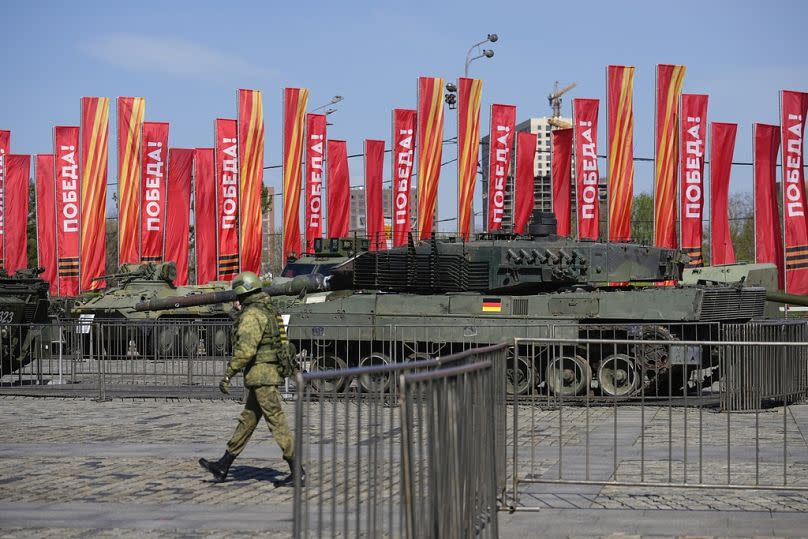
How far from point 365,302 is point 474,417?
1311 centimetres

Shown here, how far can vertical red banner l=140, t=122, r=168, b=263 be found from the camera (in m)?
36.5

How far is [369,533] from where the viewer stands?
5.33 metres

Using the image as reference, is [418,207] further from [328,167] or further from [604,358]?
[604,358]

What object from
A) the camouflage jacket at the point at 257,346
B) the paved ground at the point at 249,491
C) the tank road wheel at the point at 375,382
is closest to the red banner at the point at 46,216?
the paved ground at the point at 249,491

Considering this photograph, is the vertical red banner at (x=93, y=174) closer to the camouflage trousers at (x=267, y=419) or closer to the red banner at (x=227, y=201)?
the red banner at (x=227, y=201)

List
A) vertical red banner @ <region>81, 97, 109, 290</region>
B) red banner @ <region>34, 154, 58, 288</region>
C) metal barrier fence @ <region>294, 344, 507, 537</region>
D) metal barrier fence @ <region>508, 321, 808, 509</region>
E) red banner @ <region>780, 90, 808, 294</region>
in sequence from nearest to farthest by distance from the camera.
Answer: metal barrier fence @ <region>294, 344, 507, 537</region>, metal barrier fence @ <region>508, 321, 808, 509</region>, red banner @ <region>780, 90, 808, 294</region>, vertical red banner @ <region>81, 97, 109, 290</region>, red banner @ <region>34, 154, 58, 288</region>

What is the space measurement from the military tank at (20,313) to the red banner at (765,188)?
19.3 meters

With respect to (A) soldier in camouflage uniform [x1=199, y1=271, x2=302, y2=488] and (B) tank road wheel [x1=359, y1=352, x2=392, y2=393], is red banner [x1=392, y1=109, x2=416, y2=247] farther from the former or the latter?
(B) tank road wheel [x1=359, y1=352, x2=392, y2=393]

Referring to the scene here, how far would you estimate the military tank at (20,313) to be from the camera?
21.2m

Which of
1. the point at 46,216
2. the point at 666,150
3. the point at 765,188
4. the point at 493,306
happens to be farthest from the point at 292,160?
the point at 493,306

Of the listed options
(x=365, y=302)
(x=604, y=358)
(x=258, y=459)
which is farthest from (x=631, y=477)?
(x=365, y=302)

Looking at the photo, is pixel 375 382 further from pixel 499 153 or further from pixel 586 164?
pixel 499 153

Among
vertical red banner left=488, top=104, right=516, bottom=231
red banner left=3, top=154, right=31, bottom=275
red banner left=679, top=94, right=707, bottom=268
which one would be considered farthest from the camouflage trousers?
red banner left=3, top=154, right=31, bottom=275

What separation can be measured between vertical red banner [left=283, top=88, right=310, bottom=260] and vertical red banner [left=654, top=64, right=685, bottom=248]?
32.7 ft
